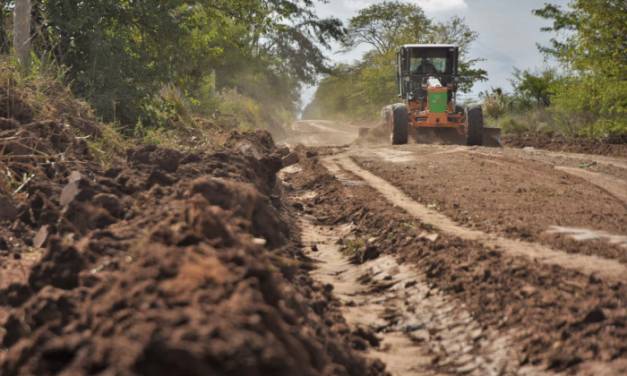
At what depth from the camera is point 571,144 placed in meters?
16.6

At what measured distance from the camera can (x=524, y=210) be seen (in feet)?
23.1

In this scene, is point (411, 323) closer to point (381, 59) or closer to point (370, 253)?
point (370, 253)

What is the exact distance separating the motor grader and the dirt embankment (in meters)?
11.5

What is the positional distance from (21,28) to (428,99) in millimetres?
11306

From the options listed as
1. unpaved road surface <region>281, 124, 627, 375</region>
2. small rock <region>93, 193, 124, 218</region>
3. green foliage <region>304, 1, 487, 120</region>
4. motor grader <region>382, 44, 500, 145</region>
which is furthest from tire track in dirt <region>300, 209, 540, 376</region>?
green foliage <region>304, 1, 487, 120</region>

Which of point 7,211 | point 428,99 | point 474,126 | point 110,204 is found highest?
point 428,99

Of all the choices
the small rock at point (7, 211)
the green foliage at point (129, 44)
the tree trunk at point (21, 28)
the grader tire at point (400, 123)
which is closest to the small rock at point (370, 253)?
Result: the small rock at point (7, 211)

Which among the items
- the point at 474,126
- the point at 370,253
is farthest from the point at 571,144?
the point at 370,253

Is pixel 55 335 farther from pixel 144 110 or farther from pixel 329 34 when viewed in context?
pixel 329 34

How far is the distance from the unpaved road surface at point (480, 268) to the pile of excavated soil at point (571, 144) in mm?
5422

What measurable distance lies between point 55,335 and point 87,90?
29.4 feet

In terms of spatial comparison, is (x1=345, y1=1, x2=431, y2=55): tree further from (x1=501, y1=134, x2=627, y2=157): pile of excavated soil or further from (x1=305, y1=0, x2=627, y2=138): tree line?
(x1=501, y1=134, x2=627, y2=157): pile of excavated soil

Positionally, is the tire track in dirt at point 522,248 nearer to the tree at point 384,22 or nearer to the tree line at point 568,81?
the tree line at point 568,81

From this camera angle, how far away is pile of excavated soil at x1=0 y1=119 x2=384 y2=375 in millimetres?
2219
